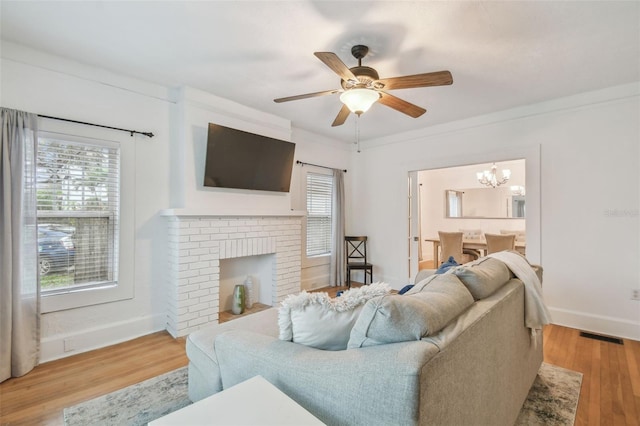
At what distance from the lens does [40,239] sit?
255cm

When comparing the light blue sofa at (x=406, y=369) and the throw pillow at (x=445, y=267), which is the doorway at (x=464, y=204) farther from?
the light blue sofa at (x=406, y=369)

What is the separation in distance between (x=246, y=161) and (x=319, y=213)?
178cm

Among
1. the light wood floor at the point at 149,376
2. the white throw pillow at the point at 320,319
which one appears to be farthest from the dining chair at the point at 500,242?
the white throw pillow at the point at 320,319

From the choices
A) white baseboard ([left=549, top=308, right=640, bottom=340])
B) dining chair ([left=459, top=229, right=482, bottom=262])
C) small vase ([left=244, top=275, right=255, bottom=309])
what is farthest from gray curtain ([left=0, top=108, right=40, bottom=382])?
dining chair ([left=459, top=229, right=482, bottom=262])

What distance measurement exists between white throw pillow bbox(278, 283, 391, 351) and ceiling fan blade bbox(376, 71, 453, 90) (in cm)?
156

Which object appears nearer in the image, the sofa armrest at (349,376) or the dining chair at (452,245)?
the sofa armrest at (349,376)

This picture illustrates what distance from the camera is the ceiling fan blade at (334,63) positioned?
1.81 meters

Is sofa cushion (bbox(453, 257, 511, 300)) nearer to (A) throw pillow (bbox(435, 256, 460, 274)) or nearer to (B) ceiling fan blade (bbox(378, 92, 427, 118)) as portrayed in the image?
(A) throw pillow (bbox(435, 256, 460, 274))

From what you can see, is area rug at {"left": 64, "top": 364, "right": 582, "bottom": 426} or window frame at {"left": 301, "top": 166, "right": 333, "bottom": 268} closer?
area rug at {"left": 64, "top": 364, "right": 582, "bottom": 426}

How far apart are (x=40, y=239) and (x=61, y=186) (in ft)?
1.57

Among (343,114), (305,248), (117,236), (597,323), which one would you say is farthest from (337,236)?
(597,323)

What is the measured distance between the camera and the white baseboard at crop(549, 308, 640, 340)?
3.06 m

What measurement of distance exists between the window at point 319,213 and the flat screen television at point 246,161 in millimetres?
864

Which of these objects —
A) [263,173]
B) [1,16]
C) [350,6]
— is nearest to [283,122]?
[263,173]
